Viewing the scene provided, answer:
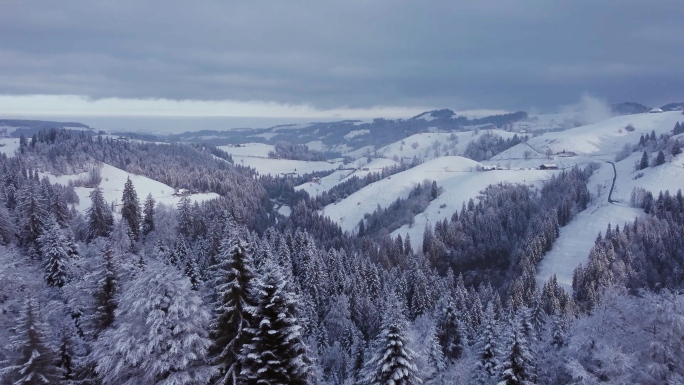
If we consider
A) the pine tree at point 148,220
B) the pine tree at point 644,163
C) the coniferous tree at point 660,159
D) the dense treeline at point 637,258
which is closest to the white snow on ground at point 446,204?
the pine tree at point 644,163

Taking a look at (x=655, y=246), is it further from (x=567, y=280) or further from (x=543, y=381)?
(x=543, y=381)

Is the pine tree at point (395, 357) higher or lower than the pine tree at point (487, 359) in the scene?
higher

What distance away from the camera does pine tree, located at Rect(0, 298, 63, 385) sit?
2153 centimetres

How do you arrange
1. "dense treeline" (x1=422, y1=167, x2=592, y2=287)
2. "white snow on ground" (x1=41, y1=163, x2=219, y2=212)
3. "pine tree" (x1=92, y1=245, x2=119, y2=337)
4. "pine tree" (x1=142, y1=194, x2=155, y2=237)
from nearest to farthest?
"pine tree" (x1=92, y1=245, x2=119, y2=337) → "pine tree" (x1=142, y1=194, x2=155, y2=237) → "dense treeline" (x1=422, y1=167, x2=592, y2=287) → "white snow on ground" (x1=41, y1=163, x2=219, y2=212)

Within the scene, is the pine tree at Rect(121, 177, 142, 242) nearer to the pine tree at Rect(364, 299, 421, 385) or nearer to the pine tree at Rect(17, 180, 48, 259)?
the pine tree at Rect(17, 180, 48, 259)

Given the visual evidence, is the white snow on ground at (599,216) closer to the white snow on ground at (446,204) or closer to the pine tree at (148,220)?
the white snow on ground at (446,204)

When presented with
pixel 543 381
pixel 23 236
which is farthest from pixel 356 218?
pixel 543 381

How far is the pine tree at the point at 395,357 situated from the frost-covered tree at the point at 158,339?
973 centimetres

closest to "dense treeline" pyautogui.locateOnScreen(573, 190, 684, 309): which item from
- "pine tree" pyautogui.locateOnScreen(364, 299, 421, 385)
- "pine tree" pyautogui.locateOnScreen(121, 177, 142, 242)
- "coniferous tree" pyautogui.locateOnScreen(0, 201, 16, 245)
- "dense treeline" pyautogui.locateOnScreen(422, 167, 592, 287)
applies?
"dense treeline" pyautogui.locateOnScreen(422, 167, 592, 287)

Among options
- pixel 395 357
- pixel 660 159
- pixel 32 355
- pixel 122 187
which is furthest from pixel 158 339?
pixel 660 159

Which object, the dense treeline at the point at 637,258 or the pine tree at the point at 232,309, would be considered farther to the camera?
the dense treeline at the point at 637,258

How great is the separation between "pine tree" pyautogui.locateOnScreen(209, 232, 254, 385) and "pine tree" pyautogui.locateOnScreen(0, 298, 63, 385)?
936cm

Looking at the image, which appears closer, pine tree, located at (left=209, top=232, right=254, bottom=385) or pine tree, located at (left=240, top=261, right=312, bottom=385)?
pine tree, located at (left=240, top=261, right=312, bottom=385)

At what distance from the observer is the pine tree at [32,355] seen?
2153cm
